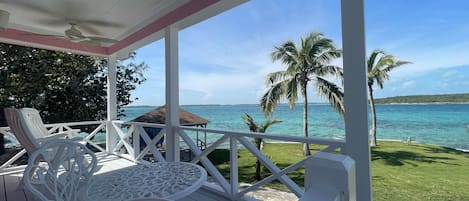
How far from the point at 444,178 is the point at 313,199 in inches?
373

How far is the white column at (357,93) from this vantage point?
5.50 ft

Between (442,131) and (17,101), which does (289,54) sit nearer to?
(17,101)

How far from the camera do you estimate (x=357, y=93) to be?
1.71 meters

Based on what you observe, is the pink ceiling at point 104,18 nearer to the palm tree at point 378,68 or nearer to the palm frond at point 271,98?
the palm frond at point 271,98

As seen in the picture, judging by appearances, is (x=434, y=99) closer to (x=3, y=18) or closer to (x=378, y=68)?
(x=378, y=68)

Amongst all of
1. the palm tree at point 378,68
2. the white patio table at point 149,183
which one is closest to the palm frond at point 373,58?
the palm tree at point 378,68

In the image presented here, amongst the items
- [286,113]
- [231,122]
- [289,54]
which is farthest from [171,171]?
[231,122]

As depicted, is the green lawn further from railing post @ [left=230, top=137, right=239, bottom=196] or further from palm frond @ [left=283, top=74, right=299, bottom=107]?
railing post @ [left=230, top=137, right=239, bottom=196]

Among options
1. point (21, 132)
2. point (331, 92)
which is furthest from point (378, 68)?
point (21, 132)

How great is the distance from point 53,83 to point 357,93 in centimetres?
886

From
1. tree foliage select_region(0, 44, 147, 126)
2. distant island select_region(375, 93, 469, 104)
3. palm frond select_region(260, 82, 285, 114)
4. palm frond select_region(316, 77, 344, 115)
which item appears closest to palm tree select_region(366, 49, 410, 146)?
palm frond select_region(316, 77, 344, 115)

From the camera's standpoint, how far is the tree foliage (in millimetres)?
7324

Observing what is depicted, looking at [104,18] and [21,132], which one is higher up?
[104,18]

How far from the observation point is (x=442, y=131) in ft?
41.9
